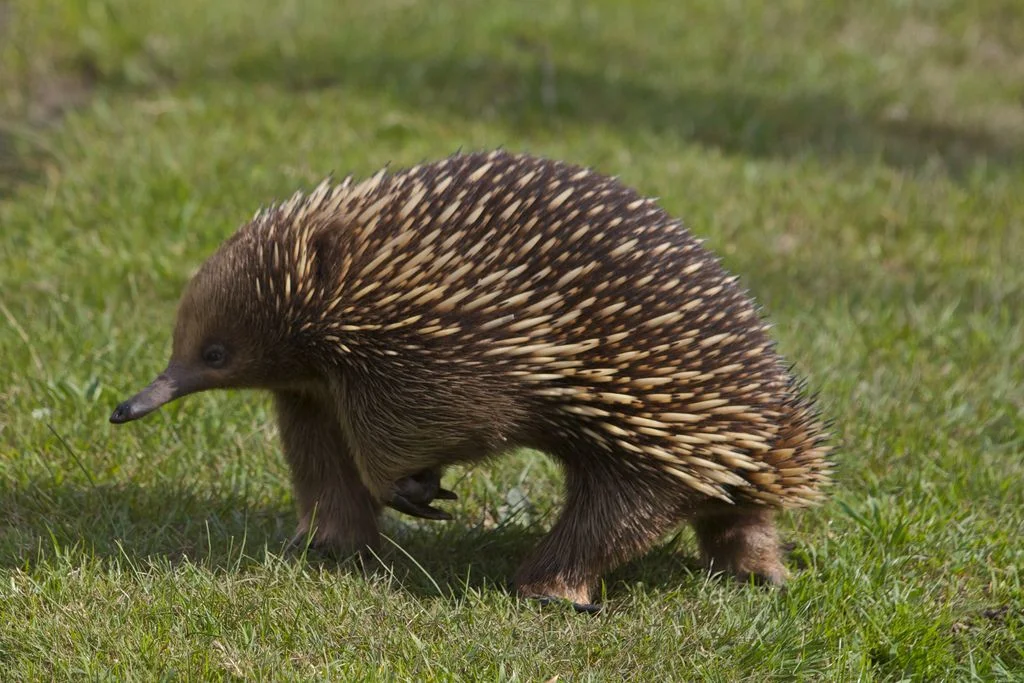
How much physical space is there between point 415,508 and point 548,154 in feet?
13.6

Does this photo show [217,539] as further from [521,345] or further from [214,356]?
[521,345]

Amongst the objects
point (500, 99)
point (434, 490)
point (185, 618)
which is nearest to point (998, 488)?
point (434, 490)

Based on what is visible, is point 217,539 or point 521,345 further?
point 217,539

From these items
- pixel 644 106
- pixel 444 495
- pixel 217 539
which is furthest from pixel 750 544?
pixel 644 106

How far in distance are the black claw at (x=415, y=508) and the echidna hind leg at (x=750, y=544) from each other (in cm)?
82

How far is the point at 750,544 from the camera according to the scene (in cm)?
441

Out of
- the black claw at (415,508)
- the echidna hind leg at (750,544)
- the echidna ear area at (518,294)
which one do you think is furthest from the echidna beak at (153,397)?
the echidna hind leg at (750,544)

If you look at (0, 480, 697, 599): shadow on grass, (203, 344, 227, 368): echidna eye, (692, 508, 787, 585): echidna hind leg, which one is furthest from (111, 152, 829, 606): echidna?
(0, 480, 697, 599): shadow on grass

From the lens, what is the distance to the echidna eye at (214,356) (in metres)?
4.10

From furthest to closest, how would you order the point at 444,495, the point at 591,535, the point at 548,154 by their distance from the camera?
the point at 548,154 → the point at 444,495 → the point at 591,535

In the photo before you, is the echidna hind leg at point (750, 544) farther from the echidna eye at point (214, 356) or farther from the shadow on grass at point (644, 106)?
the shadow on grass at point (644, 106)

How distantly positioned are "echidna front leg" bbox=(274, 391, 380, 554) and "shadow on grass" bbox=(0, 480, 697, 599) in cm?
8

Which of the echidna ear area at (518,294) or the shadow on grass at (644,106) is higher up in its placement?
the echidna ear area at (518,294)

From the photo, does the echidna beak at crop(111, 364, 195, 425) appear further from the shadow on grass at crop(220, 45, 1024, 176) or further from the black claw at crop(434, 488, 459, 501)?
the shadow on grass at crop(220, 45, 1024, 176)
